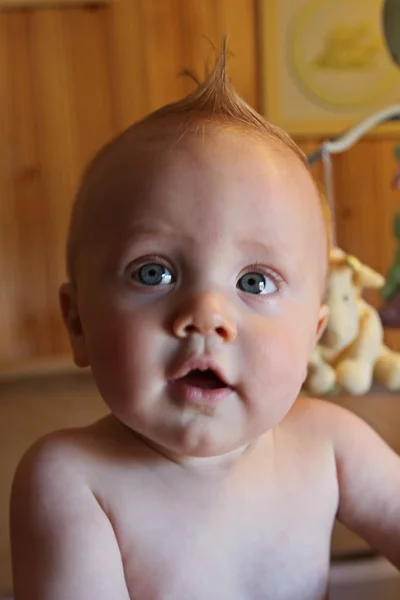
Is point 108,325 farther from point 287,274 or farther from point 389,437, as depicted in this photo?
point 389,437

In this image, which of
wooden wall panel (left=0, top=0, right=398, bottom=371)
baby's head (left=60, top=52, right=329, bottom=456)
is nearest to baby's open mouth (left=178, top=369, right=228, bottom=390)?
baby's head (left=60, top=52, right=329, bottom=456)

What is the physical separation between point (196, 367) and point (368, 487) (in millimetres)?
255

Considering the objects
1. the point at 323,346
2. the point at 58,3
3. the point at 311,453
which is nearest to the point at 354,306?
the point at 323,346

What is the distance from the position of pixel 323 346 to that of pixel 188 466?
364mm

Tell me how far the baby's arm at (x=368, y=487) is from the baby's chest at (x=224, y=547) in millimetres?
45

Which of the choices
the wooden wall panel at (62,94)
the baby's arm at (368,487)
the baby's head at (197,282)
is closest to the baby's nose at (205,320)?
the baby's head at (197,282)

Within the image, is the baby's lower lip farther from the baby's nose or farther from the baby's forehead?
the baby's forehead

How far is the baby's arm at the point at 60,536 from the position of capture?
464mm

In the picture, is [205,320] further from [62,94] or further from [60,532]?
[62,94]

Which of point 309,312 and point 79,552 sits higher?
point 309,312

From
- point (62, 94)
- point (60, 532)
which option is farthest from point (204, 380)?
point (62, 94)

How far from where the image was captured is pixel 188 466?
533 mm

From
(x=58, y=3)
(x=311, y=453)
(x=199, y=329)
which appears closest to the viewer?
(x=199, y=329)

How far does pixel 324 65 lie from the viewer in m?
1.28
